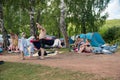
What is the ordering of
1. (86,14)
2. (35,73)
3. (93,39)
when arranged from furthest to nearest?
(86,14) < (93,39) < (35,73)

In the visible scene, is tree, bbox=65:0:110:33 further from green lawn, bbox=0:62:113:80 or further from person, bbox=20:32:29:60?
green lawn, bbox=0:62:113:80

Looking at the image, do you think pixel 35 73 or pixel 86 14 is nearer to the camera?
pixel 35 73

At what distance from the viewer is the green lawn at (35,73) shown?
1180 cm

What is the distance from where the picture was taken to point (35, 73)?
13.1 m

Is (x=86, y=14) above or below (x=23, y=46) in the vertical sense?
above

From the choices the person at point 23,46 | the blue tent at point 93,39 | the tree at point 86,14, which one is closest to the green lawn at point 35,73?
the person at point 23,46

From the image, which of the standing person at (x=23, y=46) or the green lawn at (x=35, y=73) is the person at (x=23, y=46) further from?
the green lawn at (x=35, y=73)

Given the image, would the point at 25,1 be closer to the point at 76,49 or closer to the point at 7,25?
the point at 76,49

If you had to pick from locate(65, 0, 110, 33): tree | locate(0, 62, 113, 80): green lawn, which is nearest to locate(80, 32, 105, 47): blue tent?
locate(65, 0, 110, 33): tree

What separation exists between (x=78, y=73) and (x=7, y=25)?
101ft

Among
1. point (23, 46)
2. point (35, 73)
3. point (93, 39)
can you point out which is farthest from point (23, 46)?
point (93, 39)

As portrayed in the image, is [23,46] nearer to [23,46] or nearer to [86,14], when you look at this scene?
[23,46]

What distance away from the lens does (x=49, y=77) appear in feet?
40.1

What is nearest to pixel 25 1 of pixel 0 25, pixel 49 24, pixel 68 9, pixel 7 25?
pixel 0 25
